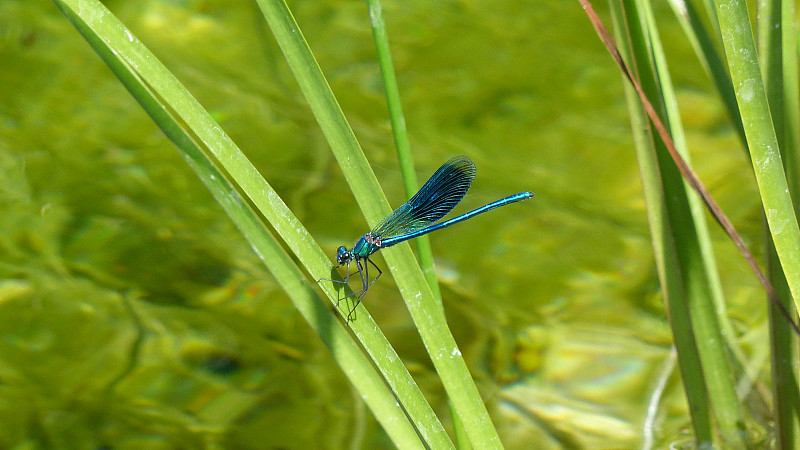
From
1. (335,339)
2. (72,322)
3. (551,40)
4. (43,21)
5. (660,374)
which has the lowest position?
(660,374)

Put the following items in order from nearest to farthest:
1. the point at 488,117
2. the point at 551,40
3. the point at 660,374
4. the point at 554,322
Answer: the point at 660,374 < the point at 554,322 < the point at 488,117 < the point at 551,40

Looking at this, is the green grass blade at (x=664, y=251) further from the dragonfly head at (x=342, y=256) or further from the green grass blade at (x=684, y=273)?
the dragonfly head at (x=342, y=256)

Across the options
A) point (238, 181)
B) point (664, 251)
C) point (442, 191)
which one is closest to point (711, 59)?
point (664, 251)

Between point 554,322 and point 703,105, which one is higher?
point 703,105

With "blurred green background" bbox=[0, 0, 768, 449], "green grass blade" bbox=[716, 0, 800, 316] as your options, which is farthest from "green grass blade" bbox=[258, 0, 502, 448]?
"blurred green background" bbox=[0, 0, 768, 449]

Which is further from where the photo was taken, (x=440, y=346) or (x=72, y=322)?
(x=72, y=322)

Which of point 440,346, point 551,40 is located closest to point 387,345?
point 440,346

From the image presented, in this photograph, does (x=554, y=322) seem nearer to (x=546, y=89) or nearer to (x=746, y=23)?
(x=546, y=89)
